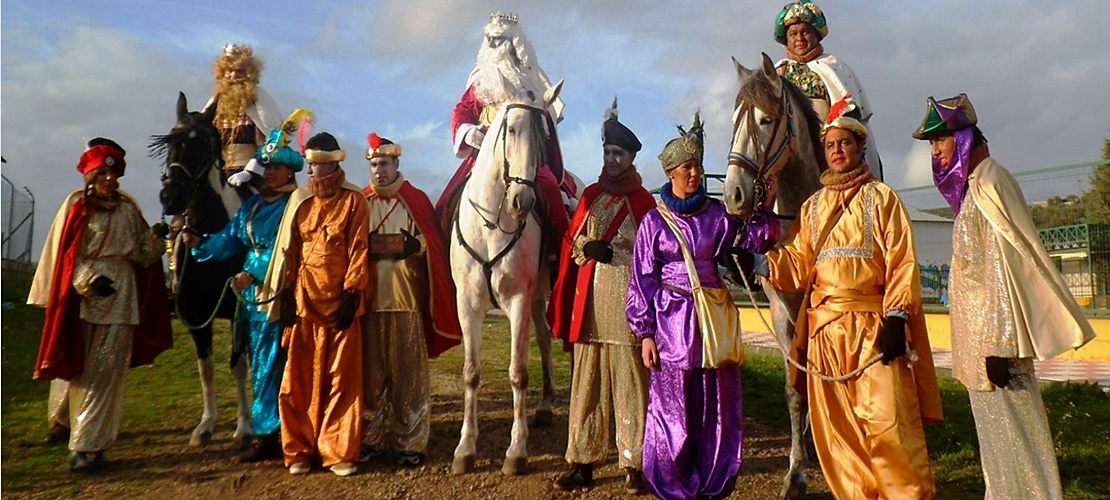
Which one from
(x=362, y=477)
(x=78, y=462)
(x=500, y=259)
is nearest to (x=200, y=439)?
(x=78, y=462)

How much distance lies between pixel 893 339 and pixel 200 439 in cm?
544

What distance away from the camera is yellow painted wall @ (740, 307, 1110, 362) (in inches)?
435

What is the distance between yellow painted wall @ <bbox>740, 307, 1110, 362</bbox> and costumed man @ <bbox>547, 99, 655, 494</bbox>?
388cm

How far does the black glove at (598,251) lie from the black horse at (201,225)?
10.3 feet

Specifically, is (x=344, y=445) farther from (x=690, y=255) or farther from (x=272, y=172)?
(x=690, y=255)

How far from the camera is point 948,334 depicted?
12.6 m

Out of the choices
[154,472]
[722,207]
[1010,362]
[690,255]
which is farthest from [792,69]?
[154,472]

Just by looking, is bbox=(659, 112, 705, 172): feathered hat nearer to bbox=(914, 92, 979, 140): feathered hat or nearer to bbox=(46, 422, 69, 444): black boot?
bbox=(914, 92, 979, 140): feathered hat

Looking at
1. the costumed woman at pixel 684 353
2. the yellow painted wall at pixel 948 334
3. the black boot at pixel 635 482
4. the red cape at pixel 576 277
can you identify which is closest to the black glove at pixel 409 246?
the red cape at pixel 576 277

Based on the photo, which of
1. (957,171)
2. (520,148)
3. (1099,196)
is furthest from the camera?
(1099,196)

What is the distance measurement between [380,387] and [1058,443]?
17.0ft

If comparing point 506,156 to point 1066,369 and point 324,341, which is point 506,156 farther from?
point 1066,369

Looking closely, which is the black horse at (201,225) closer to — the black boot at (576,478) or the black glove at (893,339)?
the black boot at (576,478)

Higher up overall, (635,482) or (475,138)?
(475,138)
